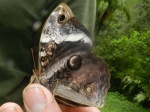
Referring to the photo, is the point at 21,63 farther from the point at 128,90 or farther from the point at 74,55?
the point at 128,90

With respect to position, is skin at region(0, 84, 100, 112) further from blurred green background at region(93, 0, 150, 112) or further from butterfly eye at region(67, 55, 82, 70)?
blurred green background at region(93, 0, 150, 112)

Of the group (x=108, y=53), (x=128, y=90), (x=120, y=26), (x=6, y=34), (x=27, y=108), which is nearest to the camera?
(x=27, y=108)

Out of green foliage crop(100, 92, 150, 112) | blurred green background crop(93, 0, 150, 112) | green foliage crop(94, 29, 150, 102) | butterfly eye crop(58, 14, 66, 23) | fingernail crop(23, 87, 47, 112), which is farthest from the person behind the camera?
green foliage crop(100, 92, 150, 112)

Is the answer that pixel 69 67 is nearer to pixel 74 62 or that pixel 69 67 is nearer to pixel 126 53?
pixel 74 62

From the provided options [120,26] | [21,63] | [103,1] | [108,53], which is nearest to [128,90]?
[108,53]

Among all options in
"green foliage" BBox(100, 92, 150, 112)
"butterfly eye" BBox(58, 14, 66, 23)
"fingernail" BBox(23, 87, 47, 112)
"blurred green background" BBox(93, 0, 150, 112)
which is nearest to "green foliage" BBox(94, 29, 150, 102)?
"blurred green background" BBox(93, 0, 150, 112)
